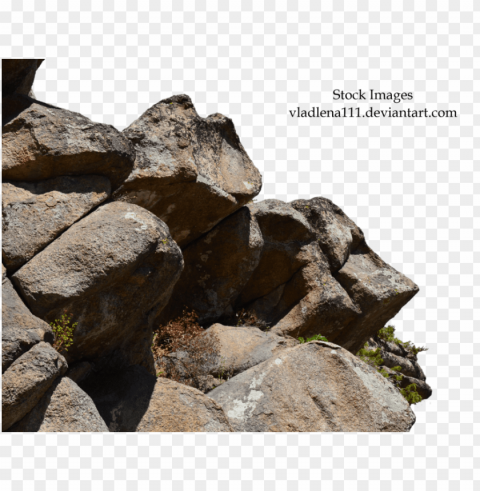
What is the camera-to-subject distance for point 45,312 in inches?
290

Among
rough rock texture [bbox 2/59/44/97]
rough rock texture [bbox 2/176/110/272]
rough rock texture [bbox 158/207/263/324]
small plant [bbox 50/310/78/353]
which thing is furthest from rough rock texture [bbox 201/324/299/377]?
rough rock texture [bbox 2/59/44/97]

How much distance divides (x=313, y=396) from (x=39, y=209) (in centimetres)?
523

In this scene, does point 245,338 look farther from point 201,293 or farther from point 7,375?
point 7,375

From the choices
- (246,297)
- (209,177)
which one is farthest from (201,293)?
(209,177)

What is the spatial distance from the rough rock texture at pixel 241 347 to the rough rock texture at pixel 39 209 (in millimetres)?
4470

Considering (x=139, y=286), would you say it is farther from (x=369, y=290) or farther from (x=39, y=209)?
(x=369, y=290)

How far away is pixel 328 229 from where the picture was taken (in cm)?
1504

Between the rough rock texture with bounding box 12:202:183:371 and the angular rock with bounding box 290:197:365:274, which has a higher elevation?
the angular rock with bounding box 290:197:365:274

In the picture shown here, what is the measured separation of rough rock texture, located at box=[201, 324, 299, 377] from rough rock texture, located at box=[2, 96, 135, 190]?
189 inches

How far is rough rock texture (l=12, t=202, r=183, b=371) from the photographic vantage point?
7414 millimetres

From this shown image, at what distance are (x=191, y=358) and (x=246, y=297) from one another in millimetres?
3616

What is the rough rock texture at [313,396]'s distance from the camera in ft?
29.7

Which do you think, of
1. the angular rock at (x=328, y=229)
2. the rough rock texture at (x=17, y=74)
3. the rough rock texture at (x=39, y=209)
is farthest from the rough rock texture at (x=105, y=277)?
the angular rock at (x=328, y=229)

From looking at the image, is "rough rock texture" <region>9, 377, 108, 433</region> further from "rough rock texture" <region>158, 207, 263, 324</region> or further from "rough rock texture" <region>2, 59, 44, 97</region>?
"rough rock texture" <region>158, 207, 263, 324</region>
